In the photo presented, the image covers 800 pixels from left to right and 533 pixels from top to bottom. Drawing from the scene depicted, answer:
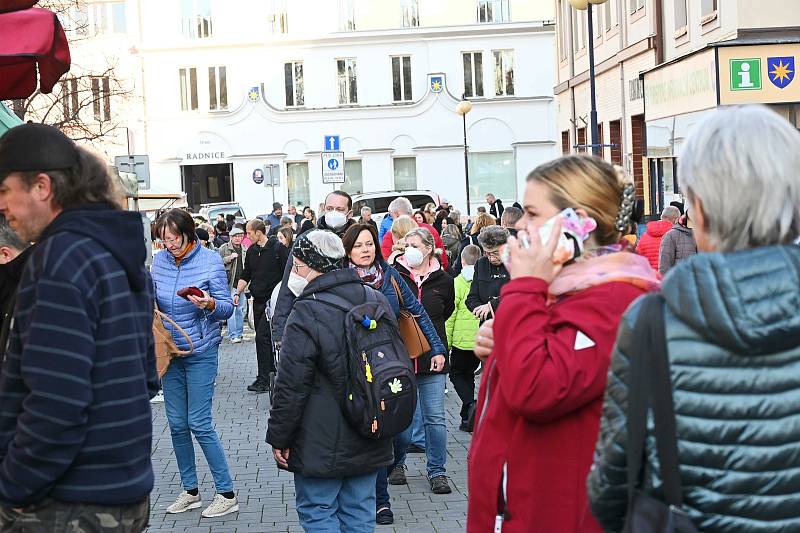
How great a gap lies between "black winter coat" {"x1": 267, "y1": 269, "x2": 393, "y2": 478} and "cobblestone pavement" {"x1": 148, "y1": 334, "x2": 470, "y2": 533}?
194 cm

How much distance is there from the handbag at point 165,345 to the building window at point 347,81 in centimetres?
4510

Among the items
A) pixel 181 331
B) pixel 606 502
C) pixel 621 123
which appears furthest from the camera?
pixel 621 123

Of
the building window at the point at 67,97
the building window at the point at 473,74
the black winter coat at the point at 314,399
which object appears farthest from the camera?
the building window at the point at 473,74

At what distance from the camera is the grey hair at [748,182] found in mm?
2506

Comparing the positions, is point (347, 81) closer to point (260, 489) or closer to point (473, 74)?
point (473, 74)

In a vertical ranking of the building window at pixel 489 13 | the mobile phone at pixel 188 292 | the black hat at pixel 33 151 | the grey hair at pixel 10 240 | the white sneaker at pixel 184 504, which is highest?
the building window at pixel 489 13

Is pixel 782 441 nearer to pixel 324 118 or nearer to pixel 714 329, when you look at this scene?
pixel 714 329

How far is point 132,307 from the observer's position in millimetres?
3611

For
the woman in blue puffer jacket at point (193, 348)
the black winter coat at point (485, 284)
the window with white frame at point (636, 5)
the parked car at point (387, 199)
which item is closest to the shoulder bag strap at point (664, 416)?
the woman in blue puffer jacket at point (193, 348)

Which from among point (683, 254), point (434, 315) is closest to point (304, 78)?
point (683, 254)

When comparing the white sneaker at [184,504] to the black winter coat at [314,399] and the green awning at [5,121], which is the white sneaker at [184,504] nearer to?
the black winter coat at [314,399]

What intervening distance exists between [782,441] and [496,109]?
49848 millimetres

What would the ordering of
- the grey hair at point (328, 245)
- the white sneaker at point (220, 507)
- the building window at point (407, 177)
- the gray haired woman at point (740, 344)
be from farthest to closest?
the building window at point (407, 177) < the white sneaker at point (220, 507) < the grey hair at point (328, 245) < the gray haired woman at point (740, 344)

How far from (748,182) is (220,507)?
20.2ft
